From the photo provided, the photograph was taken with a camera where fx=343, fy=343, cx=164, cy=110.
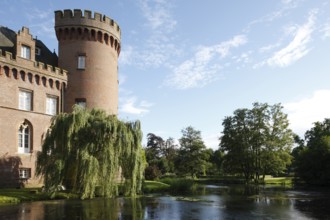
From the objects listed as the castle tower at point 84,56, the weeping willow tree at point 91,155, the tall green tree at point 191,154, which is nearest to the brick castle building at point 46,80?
the castle tower at point 84,56

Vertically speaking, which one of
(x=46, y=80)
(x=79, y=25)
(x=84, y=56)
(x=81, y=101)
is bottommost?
(x=81, y=101)

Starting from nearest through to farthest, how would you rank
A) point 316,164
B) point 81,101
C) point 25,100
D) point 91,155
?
point 91,155 < point 25,100 < point 81,101 < point 316,164

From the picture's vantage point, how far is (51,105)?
108 ft

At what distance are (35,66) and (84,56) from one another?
5.67 m

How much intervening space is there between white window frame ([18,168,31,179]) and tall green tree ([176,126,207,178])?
1891 inches

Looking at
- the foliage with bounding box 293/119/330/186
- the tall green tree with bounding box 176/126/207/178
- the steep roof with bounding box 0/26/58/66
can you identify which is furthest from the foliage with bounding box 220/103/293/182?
the steep roof with bounding box 0/26/58/66

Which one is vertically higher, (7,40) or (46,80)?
(7,40)

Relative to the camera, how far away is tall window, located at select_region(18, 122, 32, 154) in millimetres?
29594

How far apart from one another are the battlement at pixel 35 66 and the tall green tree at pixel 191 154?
4534 centimetres

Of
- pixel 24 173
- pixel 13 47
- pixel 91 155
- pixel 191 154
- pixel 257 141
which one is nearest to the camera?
pixel 91 155

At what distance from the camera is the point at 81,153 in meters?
23.3

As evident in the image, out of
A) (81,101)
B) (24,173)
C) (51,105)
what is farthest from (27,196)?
(81,101)

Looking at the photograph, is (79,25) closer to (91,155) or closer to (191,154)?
(91,155)

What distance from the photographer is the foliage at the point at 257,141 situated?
54.8m
